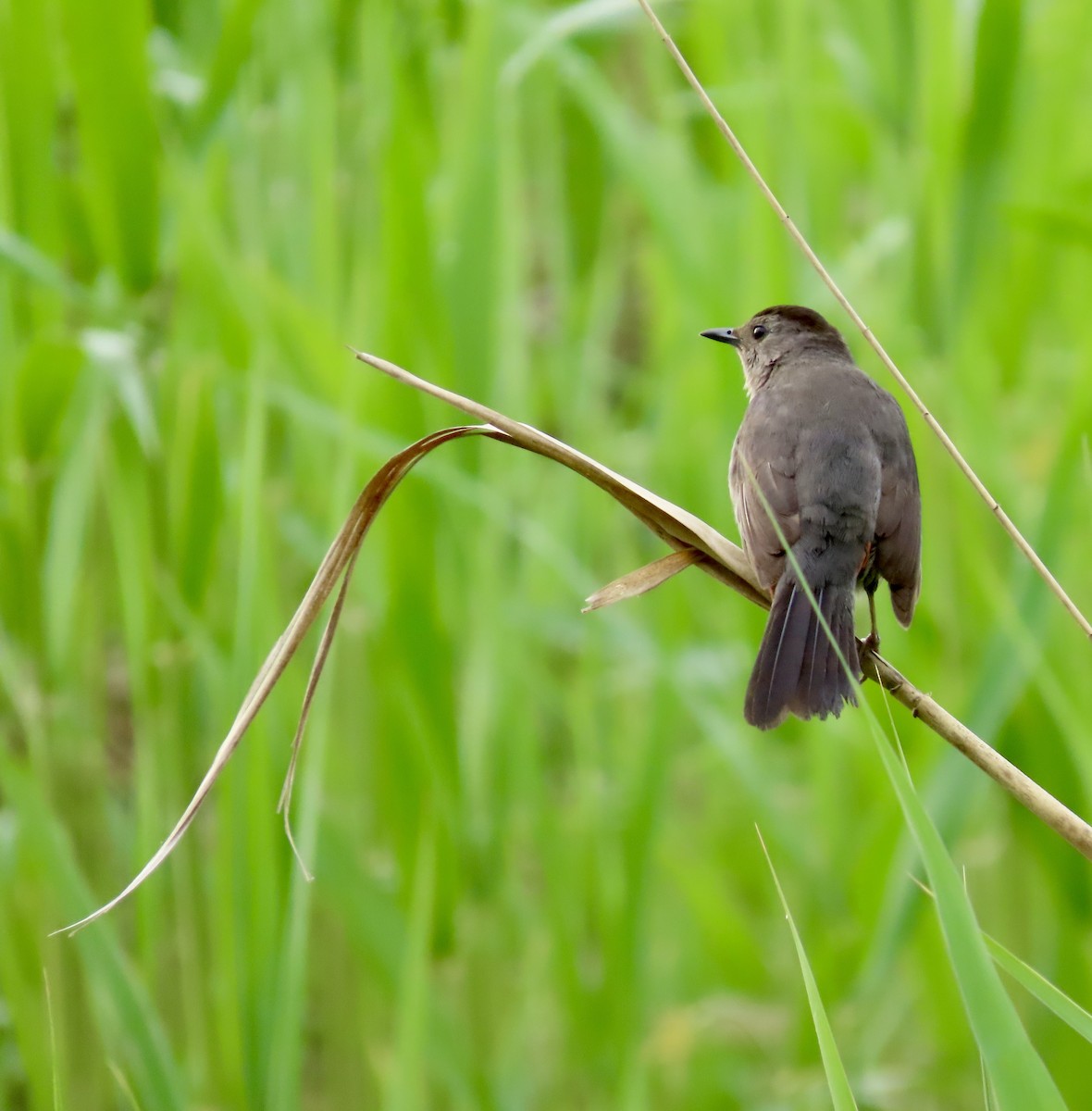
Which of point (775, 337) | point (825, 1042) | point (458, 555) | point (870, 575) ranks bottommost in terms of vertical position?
point (825, 1042)

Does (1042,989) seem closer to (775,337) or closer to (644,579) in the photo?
(644,579)

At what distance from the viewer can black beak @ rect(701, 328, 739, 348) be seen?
286 centimetres

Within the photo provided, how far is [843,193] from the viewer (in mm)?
4129

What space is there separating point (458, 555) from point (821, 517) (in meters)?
0.75

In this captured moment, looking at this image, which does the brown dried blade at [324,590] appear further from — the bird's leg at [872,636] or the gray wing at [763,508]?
the bird's leg at [872,636]

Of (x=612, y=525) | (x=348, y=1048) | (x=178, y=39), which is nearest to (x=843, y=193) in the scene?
(x=612, y=525)

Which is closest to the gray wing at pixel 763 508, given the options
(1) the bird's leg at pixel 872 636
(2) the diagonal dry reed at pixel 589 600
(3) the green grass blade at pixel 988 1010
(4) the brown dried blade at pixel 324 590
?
(1) the bird's leg at pixel 872 636

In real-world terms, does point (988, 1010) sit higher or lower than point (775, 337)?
lower

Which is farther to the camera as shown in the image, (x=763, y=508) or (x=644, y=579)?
(x=763, y=508)

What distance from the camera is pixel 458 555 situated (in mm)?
2725

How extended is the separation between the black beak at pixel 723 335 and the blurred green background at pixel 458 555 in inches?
1.8

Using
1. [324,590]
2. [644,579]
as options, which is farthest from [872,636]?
[324,590]

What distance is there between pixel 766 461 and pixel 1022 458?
170 cm

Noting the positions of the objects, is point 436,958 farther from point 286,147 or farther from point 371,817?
point 286,147
